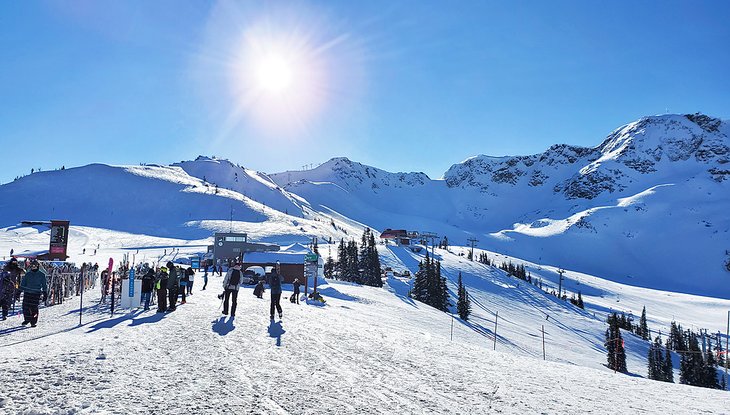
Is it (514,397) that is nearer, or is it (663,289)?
(514,397)

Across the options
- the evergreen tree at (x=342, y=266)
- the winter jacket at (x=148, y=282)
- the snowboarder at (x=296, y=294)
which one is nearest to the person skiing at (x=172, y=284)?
the winter jacket at (x=148, y=282)

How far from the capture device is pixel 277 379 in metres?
7.92

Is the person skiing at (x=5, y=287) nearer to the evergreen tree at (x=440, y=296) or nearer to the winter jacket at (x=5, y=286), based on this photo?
the winter jacket at (x=5, y=286)

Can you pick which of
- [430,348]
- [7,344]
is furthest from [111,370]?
[430,348]

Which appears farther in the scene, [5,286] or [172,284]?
[172,284]

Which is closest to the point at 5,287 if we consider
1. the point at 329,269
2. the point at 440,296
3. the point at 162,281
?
the point at 162,281

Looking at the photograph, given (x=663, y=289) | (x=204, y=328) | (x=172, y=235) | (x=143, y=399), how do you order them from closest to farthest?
(x=143, y=399), (x=204, y=328), (x=172, y=235), (x=663, y=289)

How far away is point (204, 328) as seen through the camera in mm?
12828

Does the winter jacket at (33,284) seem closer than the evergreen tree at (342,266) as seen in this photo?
Yes

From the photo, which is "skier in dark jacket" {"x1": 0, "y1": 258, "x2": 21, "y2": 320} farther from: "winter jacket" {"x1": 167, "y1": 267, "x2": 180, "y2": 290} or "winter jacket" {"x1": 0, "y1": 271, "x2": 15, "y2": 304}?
"winter jacket" {"x1": 167, "y1": 267, "x2": 180, "y2": 290}

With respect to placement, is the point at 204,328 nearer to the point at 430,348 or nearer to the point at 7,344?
the point at 7,344

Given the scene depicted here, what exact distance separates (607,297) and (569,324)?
72.2 metres

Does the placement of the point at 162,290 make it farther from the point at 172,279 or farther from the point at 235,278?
the point at 235,278

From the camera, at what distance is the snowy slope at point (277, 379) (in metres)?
6.53
